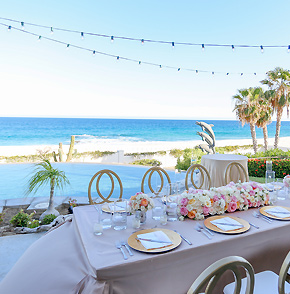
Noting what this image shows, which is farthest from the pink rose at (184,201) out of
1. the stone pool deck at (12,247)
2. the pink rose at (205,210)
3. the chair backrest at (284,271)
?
the stone pool deck at (12,247)

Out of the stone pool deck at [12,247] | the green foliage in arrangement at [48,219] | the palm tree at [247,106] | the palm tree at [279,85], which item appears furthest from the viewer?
the palm tree at [247,106]

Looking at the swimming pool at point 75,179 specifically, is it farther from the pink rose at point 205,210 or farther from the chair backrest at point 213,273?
the chair backrest at point 213,273

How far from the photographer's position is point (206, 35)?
8305 mm

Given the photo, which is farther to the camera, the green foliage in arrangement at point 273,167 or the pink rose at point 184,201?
the green foliage in arrangement at point 273,167

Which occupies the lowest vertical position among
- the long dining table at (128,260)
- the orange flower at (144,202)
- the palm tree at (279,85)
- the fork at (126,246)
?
the long dining table at (128,260)

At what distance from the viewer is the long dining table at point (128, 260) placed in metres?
1.06

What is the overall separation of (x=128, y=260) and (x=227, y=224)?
2.39 feet

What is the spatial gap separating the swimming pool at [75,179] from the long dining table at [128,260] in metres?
3.58

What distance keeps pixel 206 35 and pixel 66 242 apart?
28.6 ft

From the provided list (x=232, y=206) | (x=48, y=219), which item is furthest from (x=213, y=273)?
(x=48, y=219)

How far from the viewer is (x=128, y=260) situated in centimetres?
107

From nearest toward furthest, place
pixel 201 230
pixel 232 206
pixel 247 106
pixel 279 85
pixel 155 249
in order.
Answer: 1. pixel 155 249
2. pixel 201 230
3. pixel 232 206
4. pixel 279 85
5. pixel 247 106

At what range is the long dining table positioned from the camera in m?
1.06

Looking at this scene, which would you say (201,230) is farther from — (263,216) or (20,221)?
(20,221)
